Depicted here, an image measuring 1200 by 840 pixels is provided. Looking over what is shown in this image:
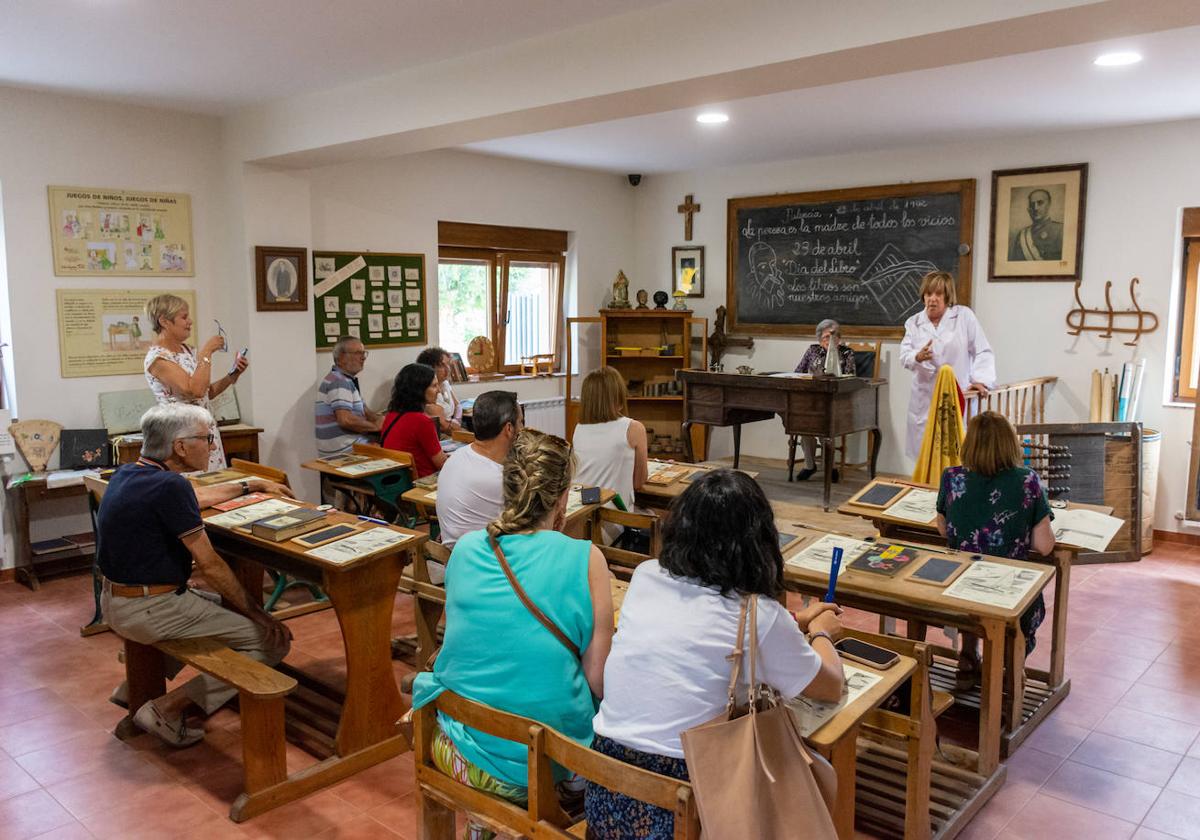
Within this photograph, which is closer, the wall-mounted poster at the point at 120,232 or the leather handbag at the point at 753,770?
the leather handbag at the point at 753,770

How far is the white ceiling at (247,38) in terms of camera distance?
3486 millimetres

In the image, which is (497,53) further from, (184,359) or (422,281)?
(422,281)

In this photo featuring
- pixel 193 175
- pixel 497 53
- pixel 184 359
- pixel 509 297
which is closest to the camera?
pixel 497 53

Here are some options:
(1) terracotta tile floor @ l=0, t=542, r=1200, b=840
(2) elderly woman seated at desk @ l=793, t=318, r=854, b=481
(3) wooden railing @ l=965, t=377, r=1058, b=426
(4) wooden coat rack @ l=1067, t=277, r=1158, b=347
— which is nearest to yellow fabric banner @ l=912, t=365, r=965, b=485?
(1) terracotta tile floor @ l=0, t=542, r=1200, b=840

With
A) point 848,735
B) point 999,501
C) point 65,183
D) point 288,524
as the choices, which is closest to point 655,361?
point 65,183

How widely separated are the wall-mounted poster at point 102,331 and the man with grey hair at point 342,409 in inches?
40.2

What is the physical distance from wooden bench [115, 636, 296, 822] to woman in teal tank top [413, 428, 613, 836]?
3.00 ft

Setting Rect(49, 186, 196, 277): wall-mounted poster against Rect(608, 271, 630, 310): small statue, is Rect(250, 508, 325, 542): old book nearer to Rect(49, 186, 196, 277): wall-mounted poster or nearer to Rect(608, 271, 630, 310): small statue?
Rect(49, 186, 196, 277): wall-mounted poster

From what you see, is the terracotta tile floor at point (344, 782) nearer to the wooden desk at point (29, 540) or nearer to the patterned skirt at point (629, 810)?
the wooden desk at point (29, 540)

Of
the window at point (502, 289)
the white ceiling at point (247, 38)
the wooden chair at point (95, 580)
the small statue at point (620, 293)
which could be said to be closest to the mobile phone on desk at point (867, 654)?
the white ceiling at point (247, 38)

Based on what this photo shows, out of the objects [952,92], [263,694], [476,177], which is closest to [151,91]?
[476,177]

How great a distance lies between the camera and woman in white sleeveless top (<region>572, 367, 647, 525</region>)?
384 cm

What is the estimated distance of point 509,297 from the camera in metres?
7.84

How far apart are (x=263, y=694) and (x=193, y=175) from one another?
4052 millimetres
